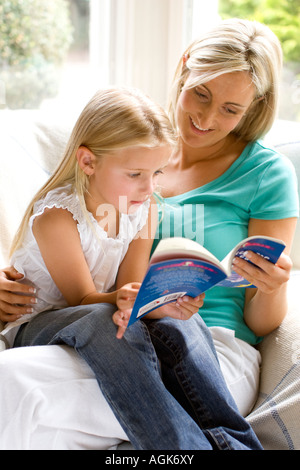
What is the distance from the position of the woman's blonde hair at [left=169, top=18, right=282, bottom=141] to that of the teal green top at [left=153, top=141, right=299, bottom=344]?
91 mm

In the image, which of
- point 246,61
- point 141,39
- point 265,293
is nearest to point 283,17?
point 141,39

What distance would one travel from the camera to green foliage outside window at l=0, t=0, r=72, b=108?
2547 millimetres

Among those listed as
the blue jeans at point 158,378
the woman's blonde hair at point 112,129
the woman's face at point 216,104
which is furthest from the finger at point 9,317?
the woman's face at point 216,104

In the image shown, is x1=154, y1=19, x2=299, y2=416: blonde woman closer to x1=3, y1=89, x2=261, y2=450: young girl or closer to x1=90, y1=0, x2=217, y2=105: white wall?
x1=3, y1=89, x2=261, y2=450: young girl

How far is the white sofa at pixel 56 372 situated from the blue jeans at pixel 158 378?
0.16 feet

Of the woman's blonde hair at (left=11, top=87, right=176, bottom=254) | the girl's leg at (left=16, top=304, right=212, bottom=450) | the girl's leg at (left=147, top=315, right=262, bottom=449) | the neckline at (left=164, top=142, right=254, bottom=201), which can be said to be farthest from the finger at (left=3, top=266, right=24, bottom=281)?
the neckline at (left=164, top=142, right=254, bottom=201)

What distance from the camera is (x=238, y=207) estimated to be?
1582 mm

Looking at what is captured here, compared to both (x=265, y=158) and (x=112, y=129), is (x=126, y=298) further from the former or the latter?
(x=265, y=158)

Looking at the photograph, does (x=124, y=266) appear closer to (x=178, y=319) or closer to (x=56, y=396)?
(x=178, y=319)

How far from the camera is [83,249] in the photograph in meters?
1.44

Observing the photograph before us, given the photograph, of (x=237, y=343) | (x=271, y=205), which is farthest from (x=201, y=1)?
(x=237, y=343)

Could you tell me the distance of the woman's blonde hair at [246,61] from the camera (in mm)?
1501

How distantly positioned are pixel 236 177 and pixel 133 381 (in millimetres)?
689

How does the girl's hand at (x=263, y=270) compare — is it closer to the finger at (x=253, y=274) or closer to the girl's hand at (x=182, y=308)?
the finger at (x=253, y=274)
